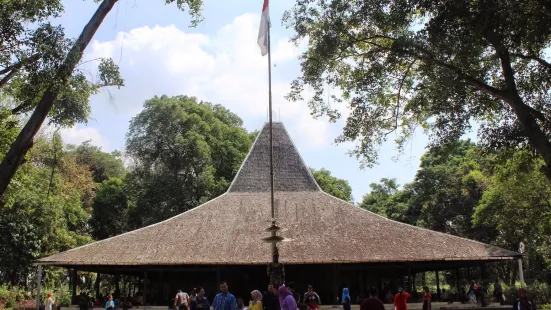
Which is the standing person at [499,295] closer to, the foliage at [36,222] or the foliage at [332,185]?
the foliage at [332,185]

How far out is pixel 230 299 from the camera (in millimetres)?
9156

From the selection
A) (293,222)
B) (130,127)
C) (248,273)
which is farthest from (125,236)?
(130,127)

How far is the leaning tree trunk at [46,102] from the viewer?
360 inches

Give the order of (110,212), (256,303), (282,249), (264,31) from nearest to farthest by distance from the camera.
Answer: (256,303), (264,31), (282,249), (110,212)

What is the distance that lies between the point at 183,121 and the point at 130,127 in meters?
3.72

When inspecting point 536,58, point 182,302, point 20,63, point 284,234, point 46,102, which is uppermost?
point 536,58

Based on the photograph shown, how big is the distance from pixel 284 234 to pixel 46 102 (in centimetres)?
1226

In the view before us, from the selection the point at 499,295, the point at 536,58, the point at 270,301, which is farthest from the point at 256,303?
the point at 499,295

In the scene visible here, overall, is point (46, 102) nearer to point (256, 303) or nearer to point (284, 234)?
point (256, 303)

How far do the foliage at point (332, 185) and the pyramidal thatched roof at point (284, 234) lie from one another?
45.4ft

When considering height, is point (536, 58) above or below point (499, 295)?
above

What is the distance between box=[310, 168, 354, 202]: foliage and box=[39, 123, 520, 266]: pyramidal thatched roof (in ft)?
45.4

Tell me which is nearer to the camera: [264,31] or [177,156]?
[264,31]

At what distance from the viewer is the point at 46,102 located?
9.70 m
